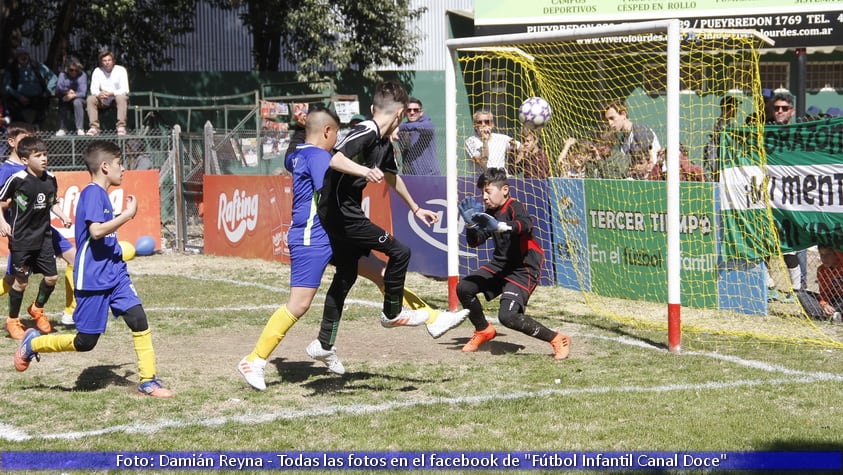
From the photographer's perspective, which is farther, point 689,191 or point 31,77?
point 31,77

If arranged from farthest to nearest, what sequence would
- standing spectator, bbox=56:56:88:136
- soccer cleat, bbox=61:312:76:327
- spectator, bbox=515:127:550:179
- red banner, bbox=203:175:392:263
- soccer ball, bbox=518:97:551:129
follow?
standing spectator, bbox=56:56:88:136 → red banner, bbox=203:175:392:263 → spectator, bbox=515:127:550:179 → soccer ball, bbox=518:97:551:129 → soccer cleat, bbox=61:312:76:327

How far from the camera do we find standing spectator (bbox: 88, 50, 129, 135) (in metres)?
19.5

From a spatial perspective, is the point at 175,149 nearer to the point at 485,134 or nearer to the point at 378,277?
the point at 485,134

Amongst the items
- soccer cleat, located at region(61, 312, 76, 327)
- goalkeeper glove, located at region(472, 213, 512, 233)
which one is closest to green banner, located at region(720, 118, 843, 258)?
goalkeeper glove, located at region(472, 213, 512, 233)

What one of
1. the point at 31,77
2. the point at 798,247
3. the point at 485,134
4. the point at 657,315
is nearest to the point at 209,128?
the point at 31,77

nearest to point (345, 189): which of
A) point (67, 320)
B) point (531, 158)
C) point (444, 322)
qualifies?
point (444, 322)

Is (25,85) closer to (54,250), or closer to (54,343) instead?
(54,250)

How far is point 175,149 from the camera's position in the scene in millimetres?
17188

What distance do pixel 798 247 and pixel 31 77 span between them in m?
14.8

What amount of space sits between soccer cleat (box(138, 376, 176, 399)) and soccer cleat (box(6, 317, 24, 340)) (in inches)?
115

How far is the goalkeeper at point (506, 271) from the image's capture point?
8.12m

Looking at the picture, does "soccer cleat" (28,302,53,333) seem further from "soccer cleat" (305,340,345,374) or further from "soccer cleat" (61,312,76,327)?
"soccer cleat" (305,340,345,374)

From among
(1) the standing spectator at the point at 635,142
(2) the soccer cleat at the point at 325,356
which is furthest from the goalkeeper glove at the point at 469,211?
(1) the standing spectator at the point at 635,142

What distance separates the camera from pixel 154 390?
7.00 meters
